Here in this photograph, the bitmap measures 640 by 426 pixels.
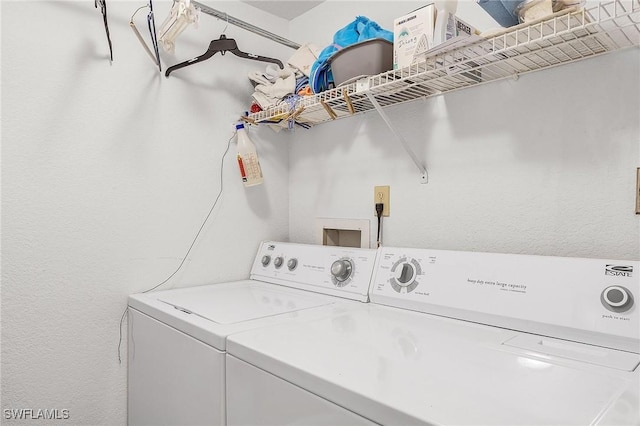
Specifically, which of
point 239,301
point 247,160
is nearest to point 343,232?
point 247,160

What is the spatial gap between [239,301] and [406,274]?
616 millimetres

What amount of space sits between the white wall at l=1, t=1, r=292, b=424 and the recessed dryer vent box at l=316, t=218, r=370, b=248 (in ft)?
1.41

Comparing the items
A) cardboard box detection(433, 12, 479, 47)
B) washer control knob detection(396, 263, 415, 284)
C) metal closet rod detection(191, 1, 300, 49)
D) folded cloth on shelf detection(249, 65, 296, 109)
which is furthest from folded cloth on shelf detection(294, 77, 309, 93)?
washer control knob detection(396, 263, 415, 284)

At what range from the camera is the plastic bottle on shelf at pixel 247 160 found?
1.94 metres

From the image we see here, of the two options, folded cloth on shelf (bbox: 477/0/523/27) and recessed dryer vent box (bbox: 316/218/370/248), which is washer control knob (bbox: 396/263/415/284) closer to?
recessed dryer vent box (bbox: 316/218/370/248)

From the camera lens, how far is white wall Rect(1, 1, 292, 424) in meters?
1.41

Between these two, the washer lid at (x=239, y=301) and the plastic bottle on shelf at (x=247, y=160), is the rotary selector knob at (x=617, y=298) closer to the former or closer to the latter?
the washer lid at (x=239, y=301)

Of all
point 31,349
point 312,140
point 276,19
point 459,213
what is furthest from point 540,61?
point 31,349

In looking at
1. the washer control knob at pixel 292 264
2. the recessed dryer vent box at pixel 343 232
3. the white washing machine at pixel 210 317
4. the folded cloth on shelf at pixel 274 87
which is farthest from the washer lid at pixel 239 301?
the folded cloth on shelf at pixel 274 87

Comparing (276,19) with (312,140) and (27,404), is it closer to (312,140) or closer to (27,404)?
(312,140)

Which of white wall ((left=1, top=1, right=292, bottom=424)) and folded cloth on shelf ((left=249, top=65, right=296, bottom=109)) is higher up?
folded cloth on shelf ((left=249, top=65, right=296, bottom=109))

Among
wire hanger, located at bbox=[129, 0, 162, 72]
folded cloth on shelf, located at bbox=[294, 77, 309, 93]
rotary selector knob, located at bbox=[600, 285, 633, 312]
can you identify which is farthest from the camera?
folded cloth on shelf, located at bbox=[294, 77, 309, 93]

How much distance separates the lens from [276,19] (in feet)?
7.30

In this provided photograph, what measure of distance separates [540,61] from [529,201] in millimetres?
433
